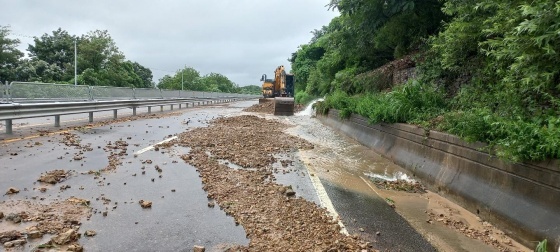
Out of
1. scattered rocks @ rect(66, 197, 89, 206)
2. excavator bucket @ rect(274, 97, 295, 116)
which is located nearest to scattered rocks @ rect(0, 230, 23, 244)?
scattered rocks @ rect(66, 197, 89, 206)

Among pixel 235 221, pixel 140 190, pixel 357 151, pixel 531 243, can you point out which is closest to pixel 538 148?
pixel 531 243

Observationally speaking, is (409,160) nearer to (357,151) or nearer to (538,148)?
(357,151)

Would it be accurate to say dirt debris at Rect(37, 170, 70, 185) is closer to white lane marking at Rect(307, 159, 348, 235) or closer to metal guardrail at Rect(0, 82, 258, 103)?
white lane marking at Rect(307, 159, 348, 235)

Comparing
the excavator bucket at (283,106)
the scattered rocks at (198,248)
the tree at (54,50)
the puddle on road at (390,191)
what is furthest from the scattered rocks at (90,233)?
the tree at (54,50)

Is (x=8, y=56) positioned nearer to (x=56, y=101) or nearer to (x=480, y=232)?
Result: (x=56, y=101)

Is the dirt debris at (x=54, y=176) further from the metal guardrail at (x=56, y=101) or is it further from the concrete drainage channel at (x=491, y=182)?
the concrete drainage channel at (x=491, y=182)

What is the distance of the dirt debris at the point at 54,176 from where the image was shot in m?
5.68

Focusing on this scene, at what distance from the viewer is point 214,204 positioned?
16.4 feet

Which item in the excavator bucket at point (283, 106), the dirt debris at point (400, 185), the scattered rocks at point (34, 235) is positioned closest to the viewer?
the scattered rocks at point (34, 235)

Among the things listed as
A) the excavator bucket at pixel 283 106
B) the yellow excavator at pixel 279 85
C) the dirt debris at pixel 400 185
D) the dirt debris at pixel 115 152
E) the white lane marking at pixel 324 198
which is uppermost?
the yellow excavator at pixel 279 85

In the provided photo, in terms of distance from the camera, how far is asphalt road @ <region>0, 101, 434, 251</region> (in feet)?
12.7

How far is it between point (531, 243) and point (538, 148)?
100 centimetres

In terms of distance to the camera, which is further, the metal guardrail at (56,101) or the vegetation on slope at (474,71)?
the metal guardrail at (56,101)

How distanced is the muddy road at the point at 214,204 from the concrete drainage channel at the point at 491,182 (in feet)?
0.68
